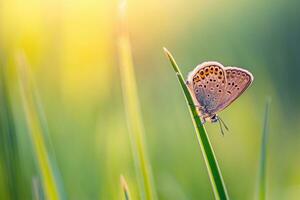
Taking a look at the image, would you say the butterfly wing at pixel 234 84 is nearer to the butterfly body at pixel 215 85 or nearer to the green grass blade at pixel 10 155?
the butterfly body at pixel 215 85

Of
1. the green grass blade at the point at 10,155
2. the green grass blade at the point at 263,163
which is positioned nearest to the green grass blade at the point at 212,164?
the green grass blade at the point at 263,163

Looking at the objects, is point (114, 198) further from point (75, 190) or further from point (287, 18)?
point (287, 18)

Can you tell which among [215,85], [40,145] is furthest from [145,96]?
[40,145]

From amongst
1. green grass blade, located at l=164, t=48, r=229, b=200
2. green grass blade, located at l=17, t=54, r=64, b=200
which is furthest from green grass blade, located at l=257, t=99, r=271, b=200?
green grass blade, located at l=17, t=54, r=64, b=200

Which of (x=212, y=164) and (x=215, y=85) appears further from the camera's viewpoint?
(x=215, y=85)

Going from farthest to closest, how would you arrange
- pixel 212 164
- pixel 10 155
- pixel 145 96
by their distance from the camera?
pixel 145 96 → pixel 10 155 → pixel 212 164

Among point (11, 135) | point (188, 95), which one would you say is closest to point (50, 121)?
point (11, 135)

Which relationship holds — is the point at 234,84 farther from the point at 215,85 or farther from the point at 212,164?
the point at 212,164
